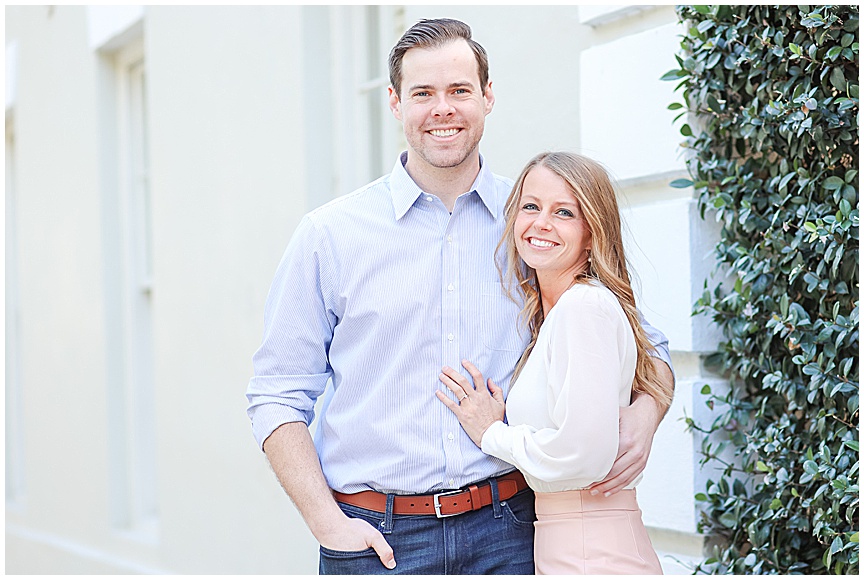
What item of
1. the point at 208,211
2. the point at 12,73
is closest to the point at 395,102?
the point at 208,211

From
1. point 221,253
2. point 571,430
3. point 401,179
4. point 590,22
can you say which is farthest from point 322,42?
point 571,430

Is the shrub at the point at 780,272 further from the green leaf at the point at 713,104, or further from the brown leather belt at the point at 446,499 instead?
the brown leather belt at the point at 446,499

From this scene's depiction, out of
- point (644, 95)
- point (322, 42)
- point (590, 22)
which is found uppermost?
point (322, 42)

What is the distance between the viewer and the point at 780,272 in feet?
9.49

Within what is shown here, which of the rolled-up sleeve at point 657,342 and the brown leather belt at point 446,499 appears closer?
the brown leather belt at point 446,499

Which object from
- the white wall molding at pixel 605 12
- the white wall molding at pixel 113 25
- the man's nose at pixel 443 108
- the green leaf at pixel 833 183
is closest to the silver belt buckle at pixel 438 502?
the man's nose at pixel 443 108

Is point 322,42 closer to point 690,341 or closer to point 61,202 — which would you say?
point 690,341

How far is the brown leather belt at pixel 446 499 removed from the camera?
2537mm

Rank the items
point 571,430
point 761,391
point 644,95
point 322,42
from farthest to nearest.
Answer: point 322,42, point 644,95, point 761,391, point 571,430

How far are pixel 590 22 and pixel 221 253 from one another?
8.96 feet

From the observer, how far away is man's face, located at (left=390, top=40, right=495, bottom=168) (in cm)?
261

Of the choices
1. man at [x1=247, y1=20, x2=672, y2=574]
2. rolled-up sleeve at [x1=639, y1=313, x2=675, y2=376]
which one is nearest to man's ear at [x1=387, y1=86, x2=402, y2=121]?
man at [x1=247, y1=20, x2=672, y2=574]

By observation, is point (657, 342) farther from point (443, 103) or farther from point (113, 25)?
point (113, 25)

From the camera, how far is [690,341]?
10.3 ft
